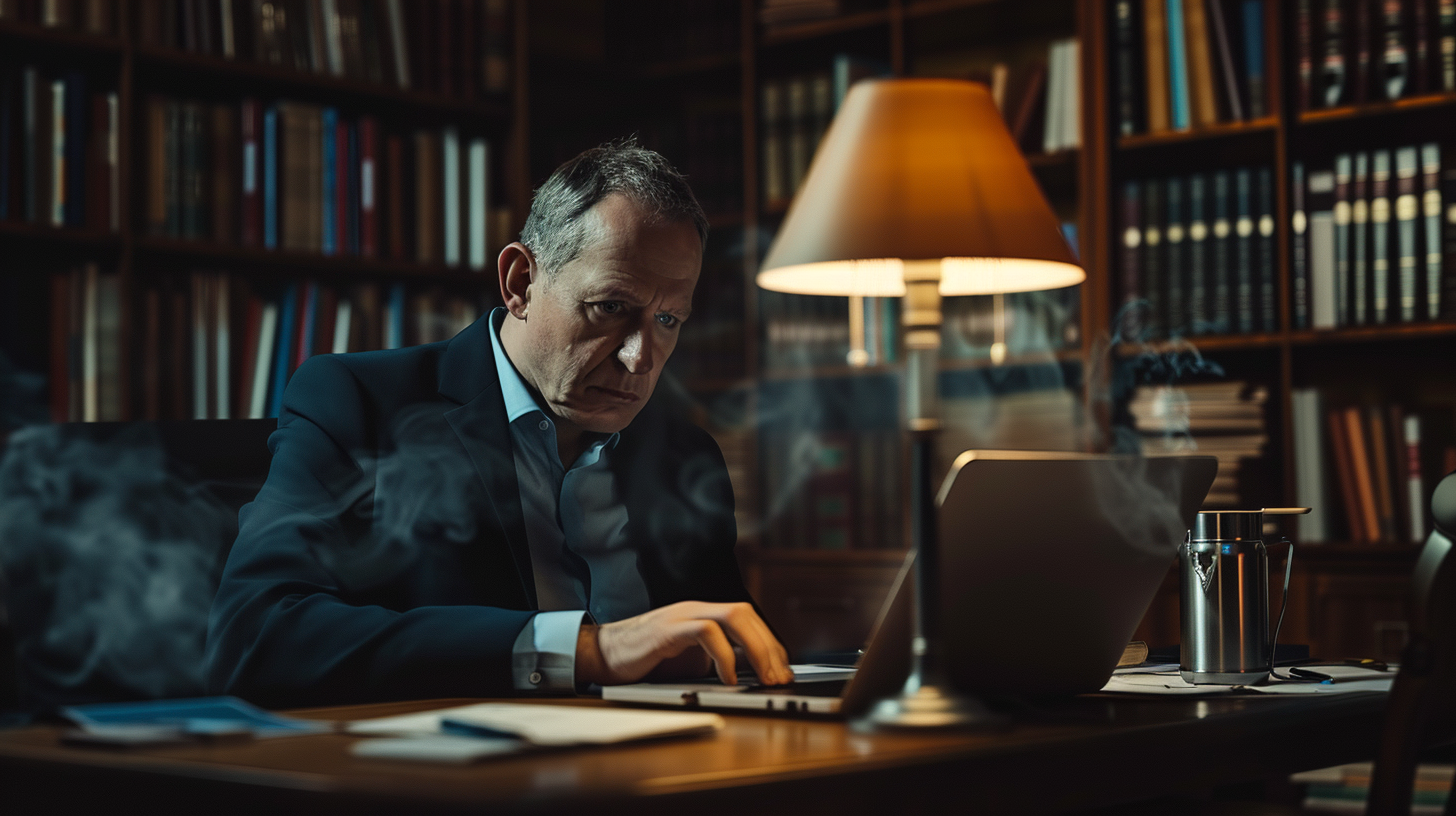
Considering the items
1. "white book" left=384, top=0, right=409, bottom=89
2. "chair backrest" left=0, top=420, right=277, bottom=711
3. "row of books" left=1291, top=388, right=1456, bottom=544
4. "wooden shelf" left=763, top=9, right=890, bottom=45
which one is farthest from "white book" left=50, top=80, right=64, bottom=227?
"row of books" left=1291, top=388, right=1456, bottom=544

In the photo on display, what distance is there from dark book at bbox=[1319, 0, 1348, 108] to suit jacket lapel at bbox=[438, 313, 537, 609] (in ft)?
5.90

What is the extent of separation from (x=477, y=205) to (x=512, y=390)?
156cm

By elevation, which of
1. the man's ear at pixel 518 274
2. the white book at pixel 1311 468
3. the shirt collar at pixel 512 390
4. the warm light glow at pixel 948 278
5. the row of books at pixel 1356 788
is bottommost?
the row of books at pixel 1356 788

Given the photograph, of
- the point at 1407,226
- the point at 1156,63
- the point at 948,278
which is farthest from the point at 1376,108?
the point at 948,278

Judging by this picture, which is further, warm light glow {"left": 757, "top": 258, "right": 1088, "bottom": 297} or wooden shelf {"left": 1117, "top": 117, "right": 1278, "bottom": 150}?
wooden shelf {"left": 1117, "top": 117, "right": 1278, "bottom": 150}

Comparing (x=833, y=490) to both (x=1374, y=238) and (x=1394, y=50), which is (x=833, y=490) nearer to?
(x=1374, y=238)

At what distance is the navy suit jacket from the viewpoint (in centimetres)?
122

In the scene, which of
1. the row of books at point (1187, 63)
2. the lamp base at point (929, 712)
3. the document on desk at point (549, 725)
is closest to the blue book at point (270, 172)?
the row of books at point (1187, 63)

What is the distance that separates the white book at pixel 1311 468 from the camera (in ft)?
9.07

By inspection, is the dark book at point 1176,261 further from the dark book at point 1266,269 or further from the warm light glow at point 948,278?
the warm light glow at point 948,278

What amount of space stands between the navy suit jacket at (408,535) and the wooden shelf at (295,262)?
47.9 inches

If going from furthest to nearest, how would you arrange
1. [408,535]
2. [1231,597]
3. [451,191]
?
1. [451,191]
2. [408,535]
3. [1231,597]

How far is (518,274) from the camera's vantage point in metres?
1.90

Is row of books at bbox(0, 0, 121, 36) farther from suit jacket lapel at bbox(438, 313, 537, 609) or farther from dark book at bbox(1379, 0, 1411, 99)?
dark book at bbox(1379, 0, 1411, 99)
